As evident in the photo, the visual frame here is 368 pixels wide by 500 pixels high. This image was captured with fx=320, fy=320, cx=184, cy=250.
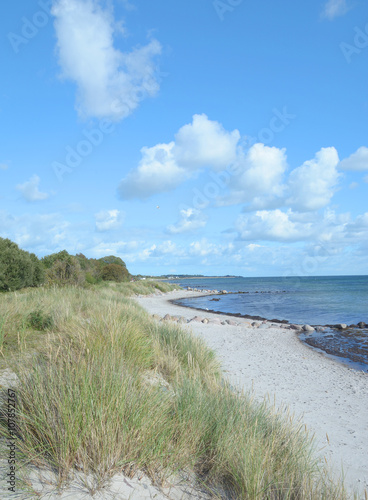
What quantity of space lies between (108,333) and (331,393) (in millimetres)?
5834

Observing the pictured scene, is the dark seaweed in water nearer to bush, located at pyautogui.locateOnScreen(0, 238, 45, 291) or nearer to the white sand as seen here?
the white sand

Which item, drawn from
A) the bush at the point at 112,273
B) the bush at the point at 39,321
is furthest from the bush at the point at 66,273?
the bush at the point at 112,273

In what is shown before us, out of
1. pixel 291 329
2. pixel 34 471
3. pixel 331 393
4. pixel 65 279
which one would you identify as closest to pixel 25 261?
pixel 65 279

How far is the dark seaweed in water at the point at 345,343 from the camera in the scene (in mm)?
12289

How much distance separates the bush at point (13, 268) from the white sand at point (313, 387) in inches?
522

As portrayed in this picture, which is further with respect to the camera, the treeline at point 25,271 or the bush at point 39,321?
the treeline at point 25,271

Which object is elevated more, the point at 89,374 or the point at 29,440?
the point at 89,374

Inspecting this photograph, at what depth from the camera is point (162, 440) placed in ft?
9.84

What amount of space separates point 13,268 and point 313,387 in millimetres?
19184

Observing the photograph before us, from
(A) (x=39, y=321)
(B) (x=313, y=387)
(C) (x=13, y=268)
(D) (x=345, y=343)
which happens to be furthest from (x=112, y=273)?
(B) (x=313, y=387)

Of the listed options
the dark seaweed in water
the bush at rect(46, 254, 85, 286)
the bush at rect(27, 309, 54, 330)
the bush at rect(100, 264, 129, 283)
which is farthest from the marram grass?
the bush at rect(100, 264, 129, 283)

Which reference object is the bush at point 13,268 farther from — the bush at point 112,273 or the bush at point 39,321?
the bush at point 112,273

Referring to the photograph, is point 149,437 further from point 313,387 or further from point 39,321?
point 313,387

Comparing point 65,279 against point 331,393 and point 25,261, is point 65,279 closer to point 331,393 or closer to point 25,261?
point 25,261
